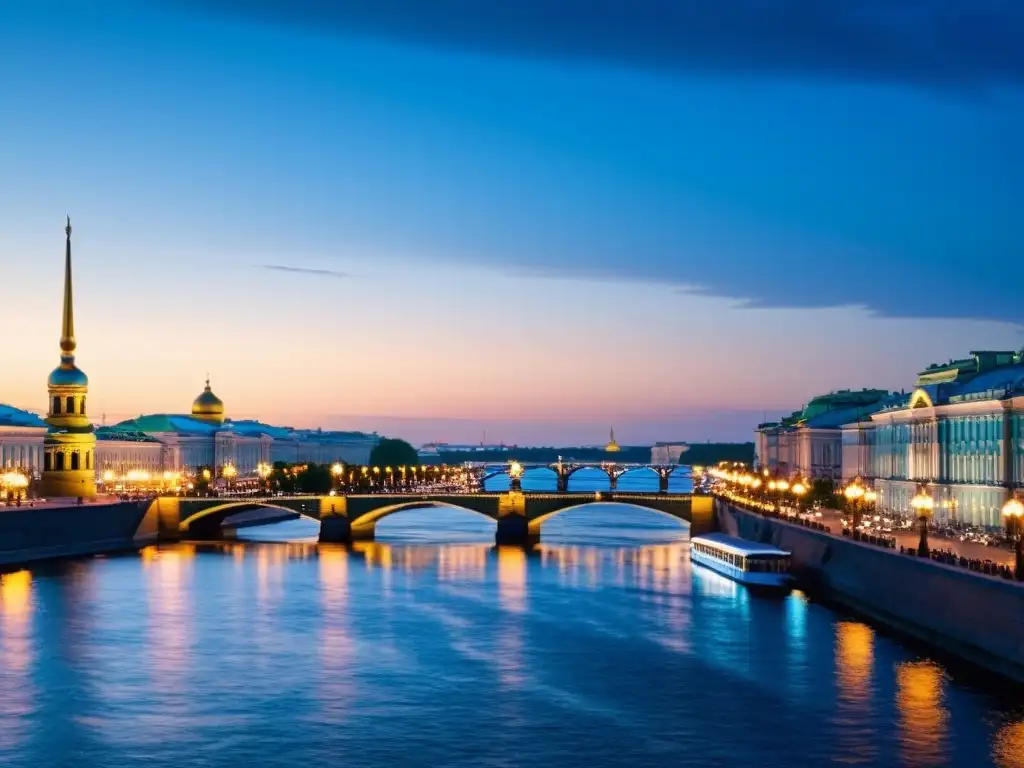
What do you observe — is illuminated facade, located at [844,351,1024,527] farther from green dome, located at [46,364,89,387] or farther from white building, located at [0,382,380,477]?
white building, located at [0,382,380,477]

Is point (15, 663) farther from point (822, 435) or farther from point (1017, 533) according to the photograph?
point (822, 435)

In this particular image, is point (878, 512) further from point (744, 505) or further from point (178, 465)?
point (178, 465)

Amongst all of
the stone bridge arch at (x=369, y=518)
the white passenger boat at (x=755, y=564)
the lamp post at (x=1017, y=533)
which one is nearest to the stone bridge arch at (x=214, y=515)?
the stone bridge arch at (x=369, y=518)

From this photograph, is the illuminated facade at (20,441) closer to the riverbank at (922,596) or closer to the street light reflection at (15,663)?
the street light reflection at (15,663)

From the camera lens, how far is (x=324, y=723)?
4303 centimetres

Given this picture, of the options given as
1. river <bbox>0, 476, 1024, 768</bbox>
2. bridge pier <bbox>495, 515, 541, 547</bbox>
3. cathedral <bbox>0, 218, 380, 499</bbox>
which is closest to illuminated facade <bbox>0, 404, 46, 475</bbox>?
cathedral <bbox>0, 218, 380, 499</bbox>

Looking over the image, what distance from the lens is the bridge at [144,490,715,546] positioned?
107m

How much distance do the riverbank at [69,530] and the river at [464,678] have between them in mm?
5589

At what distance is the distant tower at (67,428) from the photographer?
10644cm

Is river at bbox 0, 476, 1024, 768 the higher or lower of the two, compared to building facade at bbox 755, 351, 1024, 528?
lower

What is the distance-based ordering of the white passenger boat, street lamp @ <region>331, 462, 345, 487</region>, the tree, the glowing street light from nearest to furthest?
1. the white passenger boat
2. the glowing street light
3. street lamp @ <region>331, 462, 345, 487</region>
4. the tree

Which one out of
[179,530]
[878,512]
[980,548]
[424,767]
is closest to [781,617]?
[980,548]

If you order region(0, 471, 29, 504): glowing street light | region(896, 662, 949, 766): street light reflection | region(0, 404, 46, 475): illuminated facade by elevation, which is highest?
region(0, 404, 46, 475): illuminated facade

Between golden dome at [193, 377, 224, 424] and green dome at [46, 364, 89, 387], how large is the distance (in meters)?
78.8
